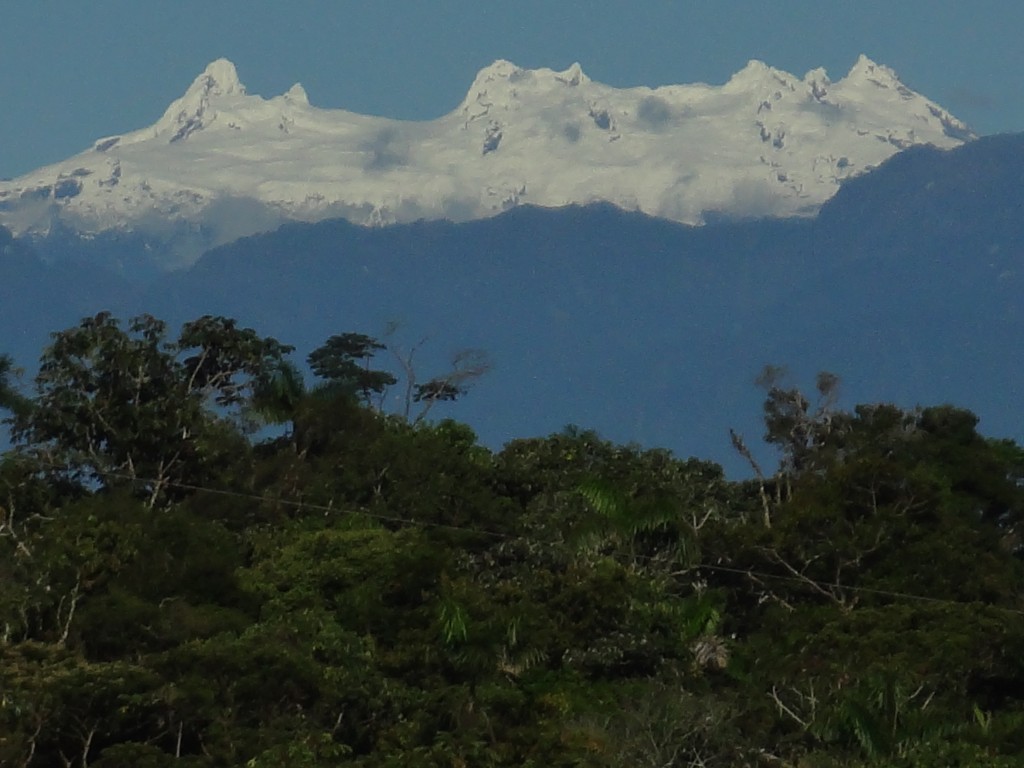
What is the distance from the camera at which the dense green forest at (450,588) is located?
2897 cm

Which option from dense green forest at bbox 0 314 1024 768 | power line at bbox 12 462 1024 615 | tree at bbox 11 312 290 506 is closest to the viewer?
dense green forest at bbox 0 314 1024 768

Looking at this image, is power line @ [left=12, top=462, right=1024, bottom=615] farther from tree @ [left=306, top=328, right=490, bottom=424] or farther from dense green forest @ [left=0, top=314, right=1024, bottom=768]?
tree @ [left=306, top=328, right=490, bottom=424]

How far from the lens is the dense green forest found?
29.0 metres

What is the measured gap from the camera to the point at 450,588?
35562 millimetres

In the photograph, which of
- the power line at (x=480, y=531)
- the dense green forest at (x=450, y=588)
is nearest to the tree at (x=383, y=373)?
the dense green forest at (x=450, y=588)

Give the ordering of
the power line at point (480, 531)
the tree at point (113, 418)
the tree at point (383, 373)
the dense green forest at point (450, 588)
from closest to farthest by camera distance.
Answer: the dense green forest at point (450, 588)
the power line at point (480, 531)
the tree at point (113, 418)
the tree at point (383, 373)

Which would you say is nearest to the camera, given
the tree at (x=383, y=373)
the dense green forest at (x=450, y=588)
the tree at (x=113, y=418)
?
the dense green forest at (x=450, y=588)

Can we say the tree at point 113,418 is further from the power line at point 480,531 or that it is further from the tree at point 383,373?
the tree at point 383,373

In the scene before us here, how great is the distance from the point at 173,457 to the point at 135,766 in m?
20.8

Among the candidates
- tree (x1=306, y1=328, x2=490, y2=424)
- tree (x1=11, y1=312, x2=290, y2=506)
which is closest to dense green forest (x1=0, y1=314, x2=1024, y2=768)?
tree (x1=11, y1=312, x2=290, y2=506)

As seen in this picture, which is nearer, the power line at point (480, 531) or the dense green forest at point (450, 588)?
the dense green forest at point (450, 588)

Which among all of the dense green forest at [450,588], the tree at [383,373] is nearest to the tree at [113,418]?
the dense green forest at [450,588]

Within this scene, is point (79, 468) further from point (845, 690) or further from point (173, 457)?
point (845, 690)

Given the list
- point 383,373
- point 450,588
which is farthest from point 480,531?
point 383,373
